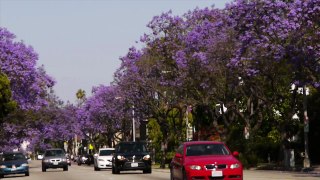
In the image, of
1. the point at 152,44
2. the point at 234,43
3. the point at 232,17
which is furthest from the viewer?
the point at 152,44

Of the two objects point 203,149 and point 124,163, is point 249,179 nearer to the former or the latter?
point 203,149

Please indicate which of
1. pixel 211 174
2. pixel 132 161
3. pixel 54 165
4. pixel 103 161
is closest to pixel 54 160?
pixel 54 165

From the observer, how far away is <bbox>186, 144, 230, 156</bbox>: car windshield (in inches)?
908

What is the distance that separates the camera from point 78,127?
4151 inches

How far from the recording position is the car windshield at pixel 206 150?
23062 mm

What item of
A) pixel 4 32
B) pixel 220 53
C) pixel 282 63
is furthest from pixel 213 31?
pixel 4 32

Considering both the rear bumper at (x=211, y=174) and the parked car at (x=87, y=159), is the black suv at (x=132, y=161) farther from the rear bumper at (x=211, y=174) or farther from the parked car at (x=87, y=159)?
the parked car at (x=87, y=159)

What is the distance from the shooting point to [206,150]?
911 inches

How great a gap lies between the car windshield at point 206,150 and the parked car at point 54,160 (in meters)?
31.3

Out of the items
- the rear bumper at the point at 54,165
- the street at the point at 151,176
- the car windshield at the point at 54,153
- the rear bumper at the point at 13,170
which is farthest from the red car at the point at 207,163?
the car windshield at the point at 54,153

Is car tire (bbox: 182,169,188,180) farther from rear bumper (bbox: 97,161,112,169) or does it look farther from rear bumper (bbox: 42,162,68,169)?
rear bumper (bbox: 42,162,68,169)

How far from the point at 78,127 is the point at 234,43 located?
65621 mm

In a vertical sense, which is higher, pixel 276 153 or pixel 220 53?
pixel 220 53

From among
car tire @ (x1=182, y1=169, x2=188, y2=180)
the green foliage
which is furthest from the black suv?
car tire @ (x1=182, y1=169, x2=188, y2=180)
